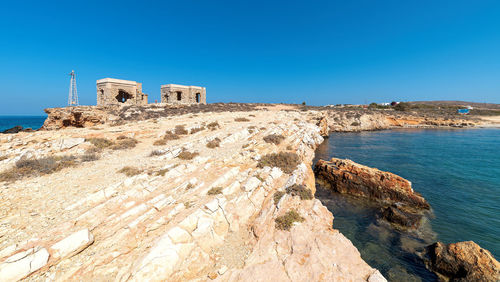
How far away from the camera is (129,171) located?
9203mm

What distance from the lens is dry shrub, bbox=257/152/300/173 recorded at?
1143 cm

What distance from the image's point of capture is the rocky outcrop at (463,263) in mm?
6180

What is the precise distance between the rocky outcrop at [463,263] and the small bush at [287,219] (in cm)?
516

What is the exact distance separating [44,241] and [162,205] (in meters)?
3.10

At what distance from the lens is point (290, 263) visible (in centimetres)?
593

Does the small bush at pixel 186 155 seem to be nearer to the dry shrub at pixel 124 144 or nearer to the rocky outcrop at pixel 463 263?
the dry shrub at pixel 124 144

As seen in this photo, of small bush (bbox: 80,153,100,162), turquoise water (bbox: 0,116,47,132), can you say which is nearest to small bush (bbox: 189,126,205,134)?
small bush (bbox: 80,153,100,162)

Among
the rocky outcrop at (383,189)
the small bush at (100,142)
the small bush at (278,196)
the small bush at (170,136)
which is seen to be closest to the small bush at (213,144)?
the small bush at (170,136)

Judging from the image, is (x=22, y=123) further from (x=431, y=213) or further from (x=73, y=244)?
(x=431, y=213)

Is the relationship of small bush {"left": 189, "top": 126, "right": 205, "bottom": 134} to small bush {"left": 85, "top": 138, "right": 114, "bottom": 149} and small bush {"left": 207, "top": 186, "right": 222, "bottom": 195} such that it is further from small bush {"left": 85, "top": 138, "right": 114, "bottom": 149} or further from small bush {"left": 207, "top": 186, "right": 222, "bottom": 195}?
small bush {"left": 207, "top": 186, "right": 222, "bottom": 195}

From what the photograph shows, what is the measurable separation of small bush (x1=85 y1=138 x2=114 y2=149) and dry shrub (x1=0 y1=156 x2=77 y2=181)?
9.34 ft

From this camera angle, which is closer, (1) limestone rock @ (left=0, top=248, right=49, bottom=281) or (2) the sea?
(1) limestone rock @ (left=0, top=248, right=49, bottom=281)

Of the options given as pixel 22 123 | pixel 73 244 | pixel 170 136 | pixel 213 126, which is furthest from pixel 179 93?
pixel 22 123

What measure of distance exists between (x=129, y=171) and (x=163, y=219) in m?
4.18
